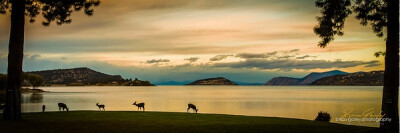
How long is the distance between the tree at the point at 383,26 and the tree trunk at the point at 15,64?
17.0 meters

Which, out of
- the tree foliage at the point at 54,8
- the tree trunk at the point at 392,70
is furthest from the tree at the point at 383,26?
the tree foliage at the point at 54,8

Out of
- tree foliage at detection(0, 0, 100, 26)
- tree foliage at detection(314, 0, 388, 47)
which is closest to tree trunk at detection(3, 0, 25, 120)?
tree foliage at detection(0, 0, 100, 26)

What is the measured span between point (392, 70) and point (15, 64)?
1990 cm

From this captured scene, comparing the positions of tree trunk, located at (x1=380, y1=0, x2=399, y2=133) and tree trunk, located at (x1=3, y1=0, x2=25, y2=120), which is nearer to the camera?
tree trunk, located at (x1=380, y1=0, x2=399, y2=133)

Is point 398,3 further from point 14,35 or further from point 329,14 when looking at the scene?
point 14,35

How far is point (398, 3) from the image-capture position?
55.8ft

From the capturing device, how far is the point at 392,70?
16938mm

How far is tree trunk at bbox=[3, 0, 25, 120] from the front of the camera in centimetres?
1986

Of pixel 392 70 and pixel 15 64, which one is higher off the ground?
pixel 15 64

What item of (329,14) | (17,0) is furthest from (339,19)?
(17,0)

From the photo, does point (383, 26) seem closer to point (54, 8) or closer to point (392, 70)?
point (392, 70)

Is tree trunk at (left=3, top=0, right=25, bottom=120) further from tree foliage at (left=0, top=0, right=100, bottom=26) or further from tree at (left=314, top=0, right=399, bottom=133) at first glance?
tree at (left=314, top=0, right=399, bottom=133)

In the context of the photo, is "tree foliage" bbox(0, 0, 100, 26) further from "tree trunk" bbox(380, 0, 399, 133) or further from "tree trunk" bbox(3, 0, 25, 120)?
"tree trunk" bbox(380, 0, 399, 133)

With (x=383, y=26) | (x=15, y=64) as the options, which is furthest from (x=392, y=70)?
(x=15, y=64)
